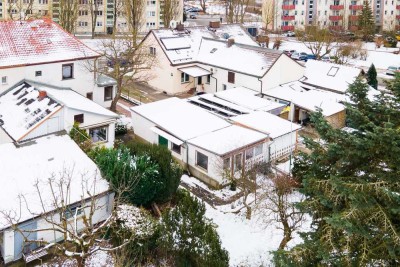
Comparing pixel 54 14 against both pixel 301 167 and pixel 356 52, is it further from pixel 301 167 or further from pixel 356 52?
pixel 301 167

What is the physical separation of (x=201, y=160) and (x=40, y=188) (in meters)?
10.6

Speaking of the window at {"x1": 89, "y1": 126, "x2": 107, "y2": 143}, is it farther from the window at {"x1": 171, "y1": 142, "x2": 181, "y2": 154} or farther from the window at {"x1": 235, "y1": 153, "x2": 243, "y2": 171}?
the window at {"x1": 235, "y1": 153, "x2": 243, "y2": 171}

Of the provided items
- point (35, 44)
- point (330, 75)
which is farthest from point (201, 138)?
point (330, 75)

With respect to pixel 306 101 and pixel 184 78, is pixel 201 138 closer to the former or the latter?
pixel 306 101

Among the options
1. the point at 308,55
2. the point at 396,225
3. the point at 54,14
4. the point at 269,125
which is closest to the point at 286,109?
the point at 269,125

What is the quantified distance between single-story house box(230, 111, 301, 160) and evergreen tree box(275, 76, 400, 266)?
45.5 feet

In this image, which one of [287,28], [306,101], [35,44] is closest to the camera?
[35,44]

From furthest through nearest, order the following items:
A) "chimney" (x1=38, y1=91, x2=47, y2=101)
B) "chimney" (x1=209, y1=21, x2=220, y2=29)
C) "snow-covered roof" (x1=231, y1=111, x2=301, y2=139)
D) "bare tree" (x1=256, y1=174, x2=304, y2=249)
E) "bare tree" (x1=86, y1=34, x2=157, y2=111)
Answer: "chimney" (x1=209, y1=21, x2=220, y2=29)
"bare tree" (x1=86, y1=34, x2=157, y2=111)
"snow-covered roof" (x1=231, y1=111, x2=301, y2=139)
"chimney" (x1=38, y1=91, x2=47, y2=101)
"bare tree" (x1=256, y1=174, x2=304, y2=249)

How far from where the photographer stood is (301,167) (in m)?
20.1

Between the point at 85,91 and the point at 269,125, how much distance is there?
47.3 feet

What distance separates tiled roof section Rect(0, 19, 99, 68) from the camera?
34438mm

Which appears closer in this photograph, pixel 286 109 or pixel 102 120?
pixel 102 120

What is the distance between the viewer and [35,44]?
1412 inches

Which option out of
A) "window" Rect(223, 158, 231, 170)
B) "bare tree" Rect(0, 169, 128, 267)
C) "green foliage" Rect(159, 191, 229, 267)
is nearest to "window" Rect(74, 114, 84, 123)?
"bare tree" Rect(0, 169, 128, 267)
